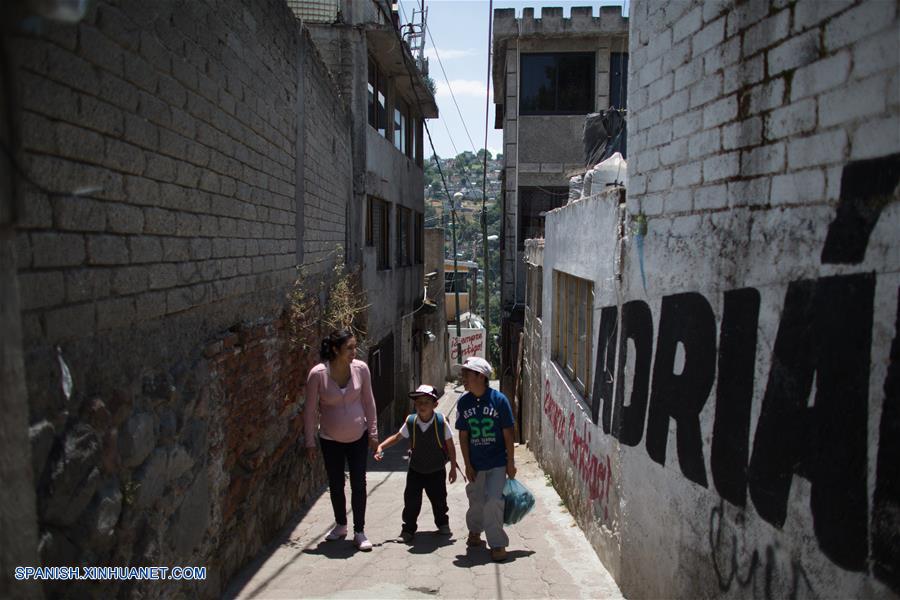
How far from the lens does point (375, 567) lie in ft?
16.0

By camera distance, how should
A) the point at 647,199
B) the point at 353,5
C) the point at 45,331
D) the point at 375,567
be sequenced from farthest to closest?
1. the point at 353,5
2. the point at 375,567
3. the point at 647,199
4. the point at 45,331

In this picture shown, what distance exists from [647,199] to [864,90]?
6.48ft

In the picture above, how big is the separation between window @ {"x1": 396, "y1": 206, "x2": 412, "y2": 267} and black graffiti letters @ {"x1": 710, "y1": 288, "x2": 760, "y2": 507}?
11.9 metres

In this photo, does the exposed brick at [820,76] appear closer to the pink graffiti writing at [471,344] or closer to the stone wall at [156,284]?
the stone wall at [156,284]

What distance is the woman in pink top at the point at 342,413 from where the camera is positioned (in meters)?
5.19

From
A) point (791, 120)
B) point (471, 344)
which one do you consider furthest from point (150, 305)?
point (471, 344)

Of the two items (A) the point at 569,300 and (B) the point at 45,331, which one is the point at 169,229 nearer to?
(B) the point at 45,331

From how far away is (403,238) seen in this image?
51.7ft

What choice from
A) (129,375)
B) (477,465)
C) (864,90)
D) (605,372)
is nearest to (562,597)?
(477,465)

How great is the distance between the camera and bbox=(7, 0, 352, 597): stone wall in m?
2.41

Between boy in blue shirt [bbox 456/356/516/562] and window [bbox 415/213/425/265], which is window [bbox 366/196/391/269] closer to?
window [bbox 415/213/425/265]

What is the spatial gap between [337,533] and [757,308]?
3.76 meters

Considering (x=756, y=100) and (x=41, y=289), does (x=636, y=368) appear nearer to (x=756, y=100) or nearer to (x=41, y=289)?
(x=756, y=100)

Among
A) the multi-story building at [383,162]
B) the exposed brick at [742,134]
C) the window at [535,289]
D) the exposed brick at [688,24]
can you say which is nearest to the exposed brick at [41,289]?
the exposed brick at [742,134]
